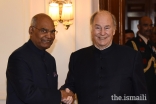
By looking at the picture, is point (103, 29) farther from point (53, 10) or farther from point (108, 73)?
point (53, 10)

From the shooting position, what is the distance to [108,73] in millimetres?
2818

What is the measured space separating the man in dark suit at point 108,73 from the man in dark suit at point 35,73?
21cm

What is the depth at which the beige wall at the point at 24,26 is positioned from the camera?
13.8ft

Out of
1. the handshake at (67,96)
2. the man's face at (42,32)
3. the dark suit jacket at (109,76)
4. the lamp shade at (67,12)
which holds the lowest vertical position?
the handshake at (67,96)

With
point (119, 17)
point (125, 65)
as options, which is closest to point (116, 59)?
point (125, 65)

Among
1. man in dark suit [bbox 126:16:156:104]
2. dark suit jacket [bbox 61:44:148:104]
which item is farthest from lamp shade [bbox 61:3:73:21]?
dark suit jacket [bbox 61:44:148:104]

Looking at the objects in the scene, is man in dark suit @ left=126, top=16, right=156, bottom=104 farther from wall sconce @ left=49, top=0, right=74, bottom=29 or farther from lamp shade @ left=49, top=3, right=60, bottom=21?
lamp shade @ left=49, top=3, right=60, bottom=21

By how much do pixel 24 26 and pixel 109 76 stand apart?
177 centimetres

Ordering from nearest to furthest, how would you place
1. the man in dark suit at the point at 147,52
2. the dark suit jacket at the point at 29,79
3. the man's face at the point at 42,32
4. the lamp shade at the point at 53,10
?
1. the dark suit jacket at the point at 29,79
2. the man's face at the point at 42,32
3. the lamp shade at the point at 53,10
4. the man in dark suit at the point at 147,52

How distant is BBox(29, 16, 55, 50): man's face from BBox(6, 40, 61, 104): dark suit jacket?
6cm

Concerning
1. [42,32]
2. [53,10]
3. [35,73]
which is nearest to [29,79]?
[35,73]

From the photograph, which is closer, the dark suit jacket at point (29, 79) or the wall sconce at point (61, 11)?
the dark suit jacket at point (29, 79)

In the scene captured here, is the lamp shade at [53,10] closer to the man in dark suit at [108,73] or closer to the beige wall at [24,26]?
the beige wall at [24,26]

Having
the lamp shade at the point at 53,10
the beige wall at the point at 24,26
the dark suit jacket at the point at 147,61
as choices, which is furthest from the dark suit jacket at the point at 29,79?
the dark suit jacket at the point at 147,61
